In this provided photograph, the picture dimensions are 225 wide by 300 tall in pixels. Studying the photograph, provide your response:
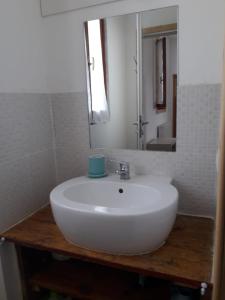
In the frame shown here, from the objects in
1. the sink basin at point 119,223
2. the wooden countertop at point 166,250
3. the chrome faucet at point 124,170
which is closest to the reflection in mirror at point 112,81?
the chrome faucet at point 124,170

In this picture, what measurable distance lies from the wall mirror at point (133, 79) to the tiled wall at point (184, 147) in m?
0.05

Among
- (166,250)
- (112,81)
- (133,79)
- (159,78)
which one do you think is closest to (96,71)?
(112,81)

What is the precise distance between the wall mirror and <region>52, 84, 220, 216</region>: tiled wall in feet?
0.15

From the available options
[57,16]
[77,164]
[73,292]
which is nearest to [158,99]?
[77,164]

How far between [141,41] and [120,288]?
1191 millimetres

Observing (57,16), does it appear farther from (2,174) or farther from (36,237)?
(36,237)

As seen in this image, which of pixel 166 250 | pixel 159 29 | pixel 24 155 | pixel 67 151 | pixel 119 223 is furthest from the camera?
pixel 67 151

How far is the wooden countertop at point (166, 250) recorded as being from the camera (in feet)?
2.92

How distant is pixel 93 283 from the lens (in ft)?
3.93

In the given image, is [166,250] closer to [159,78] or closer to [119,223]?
[119,223]

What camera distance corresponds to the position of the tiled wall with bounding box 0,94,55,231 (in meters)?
1.19

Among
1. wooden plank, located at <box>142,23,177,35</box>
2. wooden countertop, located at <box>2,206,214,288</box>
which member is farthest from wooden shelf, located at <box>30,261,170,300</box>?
wooden plank, located at <box>142,23,177,35</box>

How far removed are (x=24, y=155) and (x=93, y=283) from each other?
2.36 ft

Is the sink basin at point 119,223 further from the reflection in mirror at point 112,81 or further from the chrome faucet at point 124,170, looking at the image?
the reflection in mirror at point 112,81
